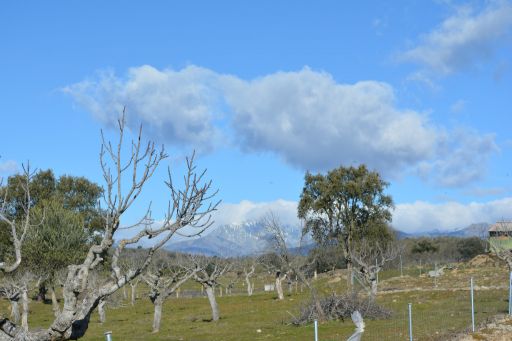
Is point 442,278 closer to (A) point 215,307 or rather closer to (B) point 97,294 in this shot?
(A) point 215,307

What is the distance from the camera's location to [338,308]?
35656mm

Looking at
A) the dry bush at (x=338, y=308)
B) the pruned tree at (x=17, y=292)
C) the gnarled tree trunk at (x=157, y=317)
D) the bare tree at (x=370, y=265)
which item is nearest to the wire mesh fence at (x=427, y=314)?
the dry bush at (x=338, y=308)

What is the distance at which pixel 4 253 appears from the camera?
215ft

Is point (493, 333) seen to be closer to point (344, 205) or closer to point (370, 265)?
point (370, 265)

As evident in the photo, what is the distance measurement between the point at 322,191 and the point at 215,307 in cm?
2904

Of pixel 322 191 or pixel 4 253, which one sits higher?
pixel 322 191

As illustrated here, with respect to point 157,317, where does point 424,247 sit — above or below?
above

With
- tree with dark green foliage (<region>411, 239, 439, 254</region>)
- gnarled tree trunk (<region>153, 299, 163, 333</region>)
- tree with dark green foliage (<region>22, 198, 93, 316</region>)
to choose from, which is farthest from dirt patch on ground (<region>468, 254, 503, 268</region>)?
tree with dark green foliage (<region>22, 198, 93, 316</region>)

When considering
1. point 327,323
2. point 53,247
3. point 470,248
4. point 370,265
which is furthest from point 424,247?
point 327,323

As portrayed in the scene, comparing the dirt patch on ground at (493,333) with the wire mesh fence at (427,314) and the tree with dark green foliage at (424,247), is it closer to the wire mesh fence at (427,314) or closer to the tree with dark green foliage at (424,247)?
the wire mesh fence at (427,314)

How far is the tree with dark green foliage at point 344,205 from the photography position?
69.7 metres

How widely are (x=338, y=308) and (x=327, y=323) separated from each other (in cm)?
183

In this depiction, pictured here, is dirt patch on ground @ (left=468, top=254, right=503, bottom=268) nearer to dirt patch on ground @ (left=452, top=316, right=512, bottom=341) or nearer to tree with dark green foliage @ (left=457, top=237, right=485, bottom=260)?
tree with dark green foliage @ (left=457, top=237, right=485, bottom=260)

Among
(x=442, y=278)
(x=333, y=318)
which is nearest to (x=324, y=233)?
(x=442, y=278)
